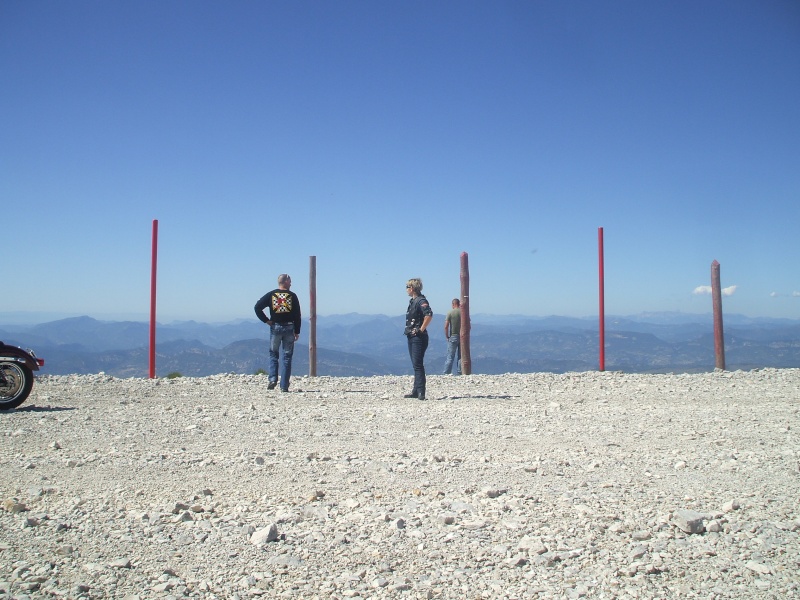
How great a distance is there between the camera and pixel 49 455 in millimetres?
6828

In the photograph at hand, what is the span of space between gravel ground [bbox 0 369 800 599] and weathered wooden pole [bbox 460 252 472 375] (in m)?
6.50

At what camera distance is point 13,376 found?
9.88 meters

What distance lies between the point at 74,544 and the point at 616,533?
3502mm

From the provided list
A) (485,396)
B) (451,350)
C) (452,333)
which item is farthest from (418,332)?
(451,350)

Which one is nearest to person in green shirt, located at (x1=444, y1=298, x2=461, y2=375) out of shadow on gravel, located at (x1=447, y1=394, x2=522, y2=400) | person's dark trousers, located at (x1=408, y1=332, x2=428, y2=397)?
shadow on gravel, located at (x1=447, y1=394, x2=522, y2=400)

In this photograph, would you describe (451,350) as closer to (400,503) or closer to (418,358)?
(418,358)

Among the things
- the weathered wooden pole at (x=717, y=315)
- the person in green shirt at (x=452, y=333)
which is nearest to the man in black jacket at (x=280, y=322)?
the person in green shirt at (x=452, y=333)

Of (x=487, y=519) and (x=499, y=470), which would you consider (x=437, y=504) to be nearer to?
(x=487, y=519)

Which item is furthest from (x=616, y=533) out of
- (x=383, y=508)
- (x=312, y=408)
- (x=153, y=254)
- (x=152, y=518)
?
(x=153, y=254)

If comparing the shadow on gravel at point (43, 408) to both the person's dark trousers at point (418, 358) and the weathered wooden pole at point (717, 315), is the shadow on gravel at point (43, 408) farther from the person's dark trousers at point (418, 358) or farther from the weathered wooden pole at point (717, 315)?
the weathered wooden pole at point (717, 315)

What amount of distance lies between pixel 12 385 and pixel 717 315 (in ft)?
47.8

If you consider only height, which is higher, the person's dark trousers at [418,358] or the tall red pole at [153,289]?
the tall red pole at [153,289]

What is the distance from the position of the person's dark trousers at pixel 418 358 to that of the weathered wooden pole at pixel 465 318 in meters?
4.53

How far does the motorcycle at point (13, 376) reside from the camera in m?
9.82
